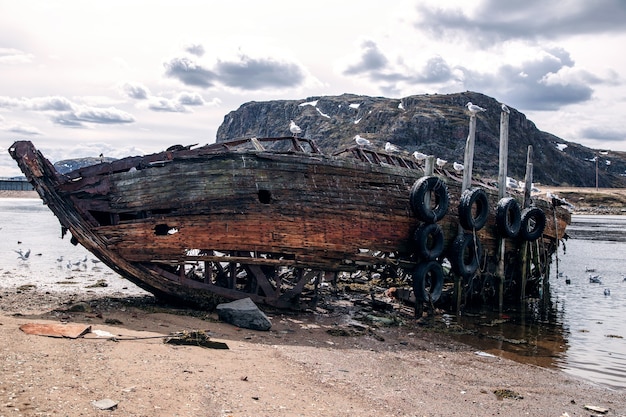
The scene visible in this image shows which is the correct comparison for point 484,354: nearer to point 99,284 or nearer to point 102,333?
point 102,333

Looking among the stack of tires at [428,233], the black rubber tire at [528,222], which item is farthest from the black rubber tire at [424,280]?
the black rubber tire at [528,222]

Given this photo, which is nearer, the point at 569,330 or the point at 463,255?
the point at 569,330

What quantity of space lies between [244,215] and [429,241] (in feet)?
18.3

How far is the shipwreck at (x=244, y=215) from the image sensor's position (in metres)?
11.8

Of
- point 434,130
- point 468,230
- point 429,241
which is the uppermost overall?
point 434,130

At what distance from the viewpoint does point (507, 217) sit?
17.3 m

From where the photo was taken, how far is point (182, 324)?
1045 centimetres

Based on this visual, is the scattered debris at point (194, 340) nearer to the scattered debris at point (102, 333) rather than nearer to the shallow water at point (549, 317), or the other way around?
the scattered debris at point (102, 333)

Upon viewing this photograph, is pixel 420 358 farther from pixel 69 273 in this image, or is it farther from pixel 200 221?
pixel 69 273

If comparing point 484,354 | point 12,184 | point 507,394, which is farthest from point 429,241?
point 12,184

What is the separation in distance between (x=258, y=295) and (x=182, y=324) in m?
2.63

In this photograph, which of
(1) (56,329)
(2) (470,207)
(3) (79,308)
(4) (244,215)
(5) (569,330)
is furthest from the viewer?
(2) (470,207)

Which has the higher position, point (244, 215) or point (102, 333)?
point (244, 215)

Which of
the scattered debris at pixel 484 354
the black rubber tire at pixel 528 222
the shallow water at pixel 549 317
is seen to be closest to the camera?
the scattered debris at pixel 484 354
